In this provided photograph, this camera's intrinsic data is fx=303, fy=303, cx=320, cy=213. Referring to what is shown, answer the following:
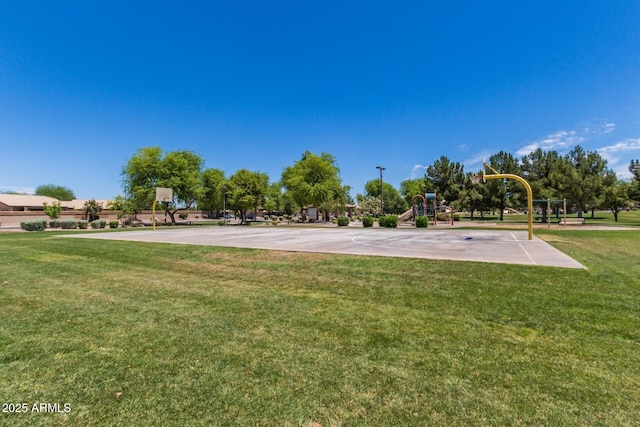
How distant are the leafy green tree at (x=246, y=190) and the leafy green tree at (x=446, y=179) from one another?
27.6 meters

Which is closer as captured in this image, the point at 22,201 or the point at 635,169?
the point at 635,169

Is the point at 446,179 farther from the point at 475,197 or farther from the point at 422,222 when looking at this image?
the point at 422,222

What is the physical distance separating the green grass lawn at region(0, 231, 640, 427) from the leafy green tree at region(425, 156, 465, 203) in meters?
42.6

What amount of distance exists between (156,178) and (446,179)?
45.1 metres

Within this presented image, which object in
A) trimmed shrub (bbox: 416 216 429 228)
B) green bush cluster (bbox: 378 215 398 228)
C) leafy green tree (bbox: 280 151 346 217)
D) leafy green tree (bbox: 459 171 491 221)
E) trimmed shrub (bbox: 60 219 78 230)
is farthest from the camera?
leafy green tree (bbox: 280 151 346 217)

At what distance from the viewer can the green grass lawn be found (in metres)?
2.34

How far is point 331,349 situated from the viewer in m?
3.34

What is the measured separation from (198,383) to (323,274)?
4.48 m

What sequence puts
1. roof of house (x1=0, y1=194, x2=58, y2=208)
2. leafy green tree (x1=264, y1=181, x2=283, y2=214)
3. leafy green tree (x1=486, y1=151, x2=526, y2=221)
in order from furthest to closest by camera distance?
leafy green tree (x1=264, y1=181, x2=283, y2=214)
roof of house (x1=0, y1=194, x2=58, y2=208)
leafy green tree (x1=486, y1=151, x2=526, y2=221)

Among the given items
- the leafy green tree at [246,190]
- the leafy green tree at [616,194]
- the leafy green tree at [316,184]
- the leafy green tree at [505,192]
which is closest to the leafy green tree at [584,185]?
the leafy green tree at [616,194]

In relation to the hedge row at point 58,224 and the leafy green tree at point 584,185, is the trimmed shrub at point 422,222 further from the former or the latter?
the hedge row at point 58,224

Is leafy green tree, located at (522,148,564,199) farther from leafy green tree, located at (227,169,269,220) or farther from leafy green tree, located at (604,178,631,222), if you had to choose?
leafy green tree, located at (227,169,269,220)

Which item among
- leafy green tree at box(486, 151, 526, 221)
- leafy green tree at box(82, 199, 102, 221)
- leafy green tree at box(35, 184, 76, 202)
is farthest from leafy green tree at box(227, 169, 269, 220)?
leafy green tree at box(35, 184, 76, 202)

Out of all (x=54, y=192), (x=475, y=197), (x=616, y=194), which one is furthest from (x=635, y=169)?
(x=54, y=192)
